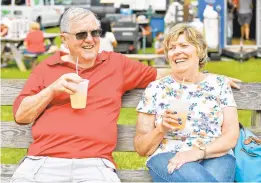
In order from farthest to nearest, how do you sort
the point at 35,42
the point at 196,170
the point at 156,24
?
the point at 156,24 < the point at 35,42 < the point at 196,170

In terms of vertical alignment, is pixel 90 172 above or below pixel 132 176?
above

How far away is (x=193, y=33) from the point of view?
11.4 feet

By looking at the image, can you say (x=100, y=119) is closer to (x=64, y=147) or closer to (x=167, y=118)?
(x=64, y=147)

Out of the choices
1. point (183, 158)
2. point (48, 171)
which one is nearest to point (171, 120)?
point (183, 158)

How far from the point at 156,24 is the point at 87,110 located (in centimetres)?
1526

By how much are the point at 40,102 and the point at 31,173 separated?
1.35 feet

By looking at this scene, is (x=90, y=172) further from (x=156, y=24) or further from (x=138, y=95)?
(x=156, y=24)

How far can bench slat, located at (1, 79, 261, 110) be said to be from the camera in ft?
12.3

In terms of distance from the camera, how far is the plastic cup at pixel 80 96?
3.29 m

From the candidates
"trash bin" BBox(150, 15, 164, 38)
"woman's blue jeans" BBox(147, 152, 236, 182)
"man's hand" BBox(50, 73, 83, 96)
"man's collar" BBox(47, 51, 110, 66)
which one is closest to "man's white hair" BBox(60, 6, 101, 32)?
"man's collar" BBox(47, 51, 110, 66)

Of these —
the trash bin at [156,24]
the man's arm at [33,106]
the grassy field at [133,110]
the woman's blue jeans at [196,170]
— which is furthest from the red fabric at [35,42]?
the woman's blue jeans at [196,170]

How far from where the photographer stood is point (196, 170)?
126 inches

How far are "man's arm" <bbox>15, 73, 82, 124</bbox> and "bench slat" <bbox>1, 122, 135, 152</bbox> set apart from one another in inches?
13.2

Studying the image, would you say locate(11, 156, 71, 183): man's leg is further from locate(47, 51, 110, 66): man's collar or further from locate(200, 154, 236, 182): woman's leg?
locate(200, 154, 236, 182): woman's leg
